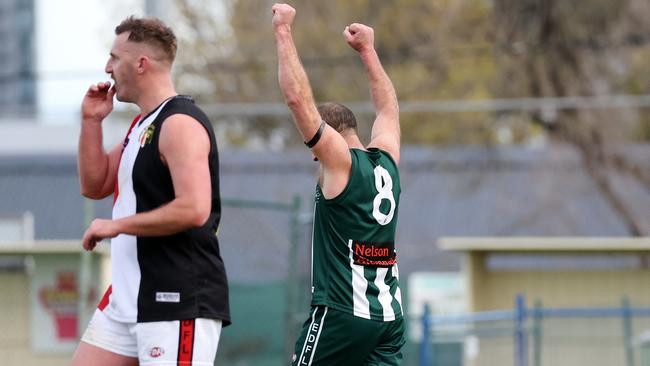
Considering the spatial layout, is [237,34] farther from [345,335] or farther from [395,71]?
[345,335]

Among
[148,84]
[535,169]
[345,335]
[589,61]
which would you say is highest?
[589,61]

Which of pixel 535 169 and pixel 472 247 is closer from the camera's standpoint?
pixel 472 247

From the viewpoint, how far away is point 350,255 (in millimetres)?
5680

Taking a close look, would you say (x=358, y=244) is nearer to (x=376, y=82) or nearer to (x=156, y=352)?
(x=376, y=82)

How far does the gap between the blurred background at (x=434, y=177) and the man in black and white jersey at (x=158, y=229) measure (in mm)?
5301

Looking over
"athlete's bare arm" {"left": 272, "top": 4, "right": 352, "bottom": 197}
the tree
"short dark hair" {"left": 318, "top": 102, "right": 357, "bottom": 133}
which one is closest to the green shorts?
"athlete's bare arm" {"left": 272, "top": 4, "right": 352, "bottom": 197}

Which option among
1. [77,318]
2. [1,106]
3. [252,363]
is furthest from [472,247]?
[1,106]

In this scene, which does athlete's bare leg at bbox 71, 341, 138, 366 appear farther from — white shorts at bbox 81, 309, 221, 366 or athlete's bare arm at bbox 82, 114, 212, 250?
athlete's bare arm at bbox 82, 114, 212, 250

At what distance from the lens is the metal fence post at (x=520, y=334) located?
12586mm

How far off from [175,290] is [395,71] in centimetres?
1931

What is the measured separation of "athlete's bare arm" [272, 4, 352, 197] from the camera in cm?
541

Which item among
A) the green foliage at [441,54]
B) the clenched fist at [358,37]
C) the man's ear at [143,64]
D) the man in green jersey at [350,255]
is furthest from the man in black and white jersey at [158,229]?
the green foliage at [441,54]

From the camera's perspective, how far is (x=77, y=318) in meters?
12.0

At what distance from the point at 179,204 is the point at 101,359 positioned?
0.80 metres
